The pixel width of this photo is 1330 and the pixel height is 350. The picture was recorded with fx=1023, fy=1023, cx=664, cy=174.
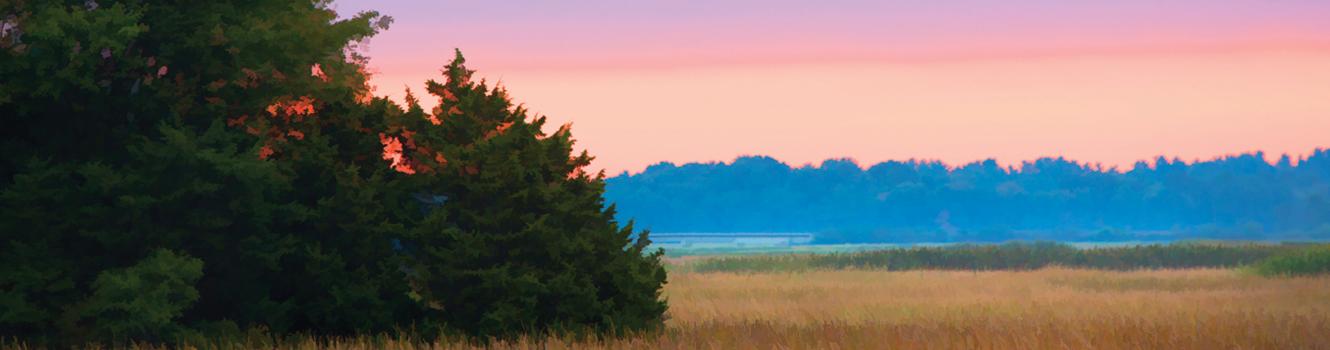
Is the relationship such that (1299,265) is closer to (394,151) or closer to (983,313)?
(983,313)

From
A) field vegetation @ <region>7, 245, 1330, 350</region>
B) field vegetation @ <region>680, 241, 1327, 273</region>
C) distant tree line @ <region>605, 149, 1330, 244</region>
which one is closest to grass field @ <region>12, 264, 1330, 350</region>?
field vegetation @ <region>7, 245, 1330, 350</region>

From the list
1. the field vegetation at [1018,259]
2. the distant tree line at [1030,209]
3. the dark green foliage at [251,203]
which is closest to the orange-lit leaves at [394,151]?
the dark green foliage at [251,203]

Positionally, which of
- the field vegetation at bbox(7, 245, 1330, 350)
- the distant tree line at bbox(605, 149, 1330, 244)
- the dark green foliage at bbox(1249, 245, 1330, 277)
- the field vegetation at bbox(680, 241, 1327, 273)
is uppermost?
the distant tree line at bbox(605, 149, 1330, 244)

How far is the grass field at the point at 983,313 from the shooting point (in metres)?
13.2

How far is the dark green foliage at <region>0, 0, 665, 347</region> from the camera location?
12.6 meters

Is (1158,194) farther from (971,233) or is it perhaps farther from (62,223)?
(62,223)

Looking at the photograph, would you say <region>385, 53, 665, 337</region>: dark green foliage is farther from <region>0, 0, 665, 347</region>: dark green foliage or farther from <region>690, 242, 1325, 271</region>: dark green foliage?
<region>690, 242, 1325, 271</region>: dark green foliage

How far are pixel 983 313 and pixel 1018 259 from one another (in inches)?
1307

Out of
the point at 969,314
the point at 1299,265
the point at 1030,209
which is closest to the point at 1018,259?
the point at 1299,265

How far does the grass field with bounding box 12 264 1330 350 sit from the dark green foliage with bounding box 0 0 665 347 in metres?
0.81

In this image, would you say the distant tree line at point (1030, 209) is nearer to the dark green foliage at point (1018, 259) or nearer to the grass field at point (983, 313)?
the dark green foliage at point (1018, 259)

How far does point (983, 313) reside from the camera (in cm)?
2089

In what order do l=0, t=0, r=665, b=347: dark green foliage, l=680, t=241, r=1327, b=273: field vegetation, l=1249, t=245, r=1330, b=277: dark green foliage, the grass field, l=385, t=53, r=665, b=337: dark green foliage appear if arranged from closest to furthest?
l=0, t=0, r=665, b=347: dark green foliage → l=385, t=53, r=665, b=337: dark green foliage → the grass field → l=1249, t=245, r=1330, b=277: dark green foliage → l=680, t=241, r=1327, b=273: field vegetation

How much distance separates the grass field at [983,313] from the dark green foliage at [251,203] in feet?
2.66
